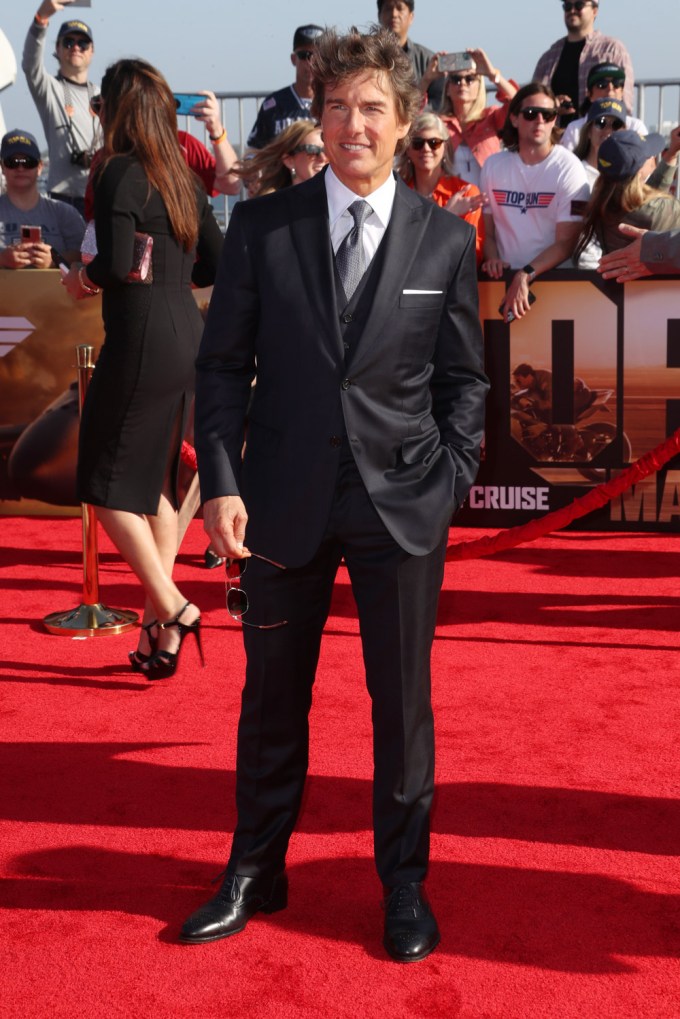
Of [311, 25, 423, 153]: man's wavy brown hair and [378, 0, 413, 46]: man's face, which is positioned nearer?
[311, 25, 423, 153]: man's wavy brown hair

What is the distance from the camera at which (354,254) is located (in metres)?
2.80

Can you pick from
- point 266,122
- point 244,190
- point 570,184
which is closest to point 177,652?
point 570,184

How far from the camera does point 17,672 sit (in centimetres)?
507

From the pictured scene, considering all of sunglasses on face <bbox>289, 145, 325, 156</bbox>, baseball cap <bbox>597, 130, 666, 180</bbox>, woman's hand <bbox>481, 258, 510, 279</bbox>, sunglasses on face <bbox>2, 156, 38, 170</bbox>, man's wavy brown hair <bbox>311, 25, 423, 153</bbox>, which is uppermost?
sunglasses on face <bbox>2, 156, 38, 170</bbox>

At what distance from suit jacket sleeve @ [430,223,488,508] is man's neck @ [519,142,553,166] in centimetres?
490

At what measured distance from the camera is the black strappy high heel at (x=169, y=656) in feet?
15.7

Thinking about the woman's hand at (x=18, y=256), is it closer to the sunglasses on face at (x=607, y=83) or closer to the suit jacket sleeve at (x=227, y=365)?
the sunglasses on face at (x=607, y=83)

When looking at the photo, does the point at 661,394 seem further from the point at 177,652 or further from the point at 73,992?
the point at 73,992

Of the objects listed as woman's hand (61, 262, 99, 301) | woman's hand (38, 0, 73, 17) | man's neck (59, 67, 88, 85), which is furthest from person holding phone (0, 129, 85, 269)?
woman's hand (61, 262, 99, 301)

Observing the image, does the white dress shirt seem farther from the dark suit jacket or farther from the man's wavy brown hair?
the man's wavy brown hair

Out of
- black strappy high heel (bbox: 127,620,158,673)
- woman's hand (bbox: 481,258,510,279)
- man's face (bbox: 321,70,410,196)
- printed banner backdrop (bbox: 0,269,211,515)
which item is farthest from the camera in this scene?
printed banner backdrop (bbox: 0,269,211,515)

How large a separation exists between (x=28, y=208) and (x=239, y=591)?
632 cm

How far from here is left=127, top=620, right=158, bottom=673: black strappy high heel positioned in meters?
4.95

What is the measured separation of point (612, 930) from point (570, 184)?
17.6 feet
